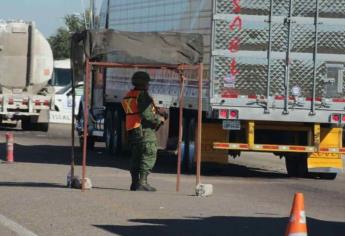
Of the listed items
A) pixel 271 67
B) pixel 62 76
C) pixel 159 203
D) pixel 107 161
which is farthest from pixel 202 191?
pixel 62 76

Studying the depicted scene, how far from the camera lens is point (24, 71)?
32.8 meters

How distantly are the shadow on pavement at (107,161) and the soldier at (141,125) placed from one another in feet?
14.7

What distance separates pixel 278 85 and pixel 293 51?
70 cm

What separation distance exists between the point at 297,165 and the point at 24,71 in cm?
1511

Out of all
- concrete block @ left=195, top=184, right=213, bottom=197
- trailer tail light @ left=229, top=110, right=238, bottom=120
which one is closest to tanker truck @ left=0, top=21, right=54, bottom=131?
trailer tail light @ left=229, top=110, right=238, bottom=120

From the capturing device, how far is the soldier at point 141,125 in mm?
14648

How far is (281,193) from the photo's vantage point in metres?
16.2

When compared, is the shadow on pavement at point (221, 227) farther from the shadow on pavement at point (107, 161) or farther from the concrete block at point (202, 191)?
the shadow on pavement at point (107, 161)

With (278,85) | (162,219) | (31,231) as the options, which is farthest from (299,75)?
(31,231)

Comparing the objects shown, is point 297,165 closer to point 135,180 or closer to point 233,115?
point 233,115

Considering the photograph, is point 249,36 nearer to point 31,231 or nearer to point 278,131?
point 278,131

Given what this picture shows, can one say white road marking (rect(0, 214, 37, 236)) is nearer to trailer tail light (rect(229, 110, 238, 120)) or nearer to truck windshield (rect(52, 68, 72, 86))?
trailer tail light (rect(229, 110, 238, 120))

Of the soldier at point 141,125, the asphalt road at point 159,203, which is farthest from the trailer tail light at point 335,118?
the soldier at point 141,125

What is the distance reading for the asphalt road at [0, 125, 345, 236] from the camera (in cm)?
1113
